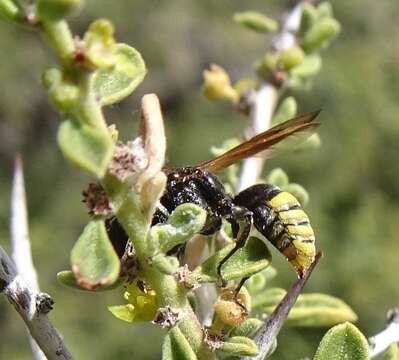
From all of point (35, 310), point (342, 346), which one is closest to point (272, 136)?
point (342, 346)

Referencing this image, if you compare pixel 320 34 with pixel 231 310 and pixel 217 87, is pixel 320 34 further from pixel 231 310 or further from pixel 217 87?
pixel 231 310

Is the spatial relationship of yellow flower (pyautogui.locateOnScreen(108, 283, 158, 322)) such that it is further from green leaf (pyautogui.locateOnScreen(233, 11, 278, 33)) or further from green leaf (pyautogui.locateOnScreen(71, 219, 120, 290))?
green leaf (pyautogui.locateOnScreen(233, 11, 278, 33))

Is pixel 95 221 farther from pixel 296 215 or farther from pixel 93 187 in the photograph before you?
pixel 296 215

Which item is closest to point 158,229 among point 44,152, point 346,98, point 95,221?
point 95,221

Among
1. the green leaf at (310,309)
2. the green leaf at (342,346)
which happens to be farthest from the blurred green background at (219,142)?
the green leaf at (342,346)

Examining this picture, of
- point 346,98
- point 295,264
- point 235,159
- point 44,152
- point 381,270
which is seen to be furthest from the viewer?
point 44,152

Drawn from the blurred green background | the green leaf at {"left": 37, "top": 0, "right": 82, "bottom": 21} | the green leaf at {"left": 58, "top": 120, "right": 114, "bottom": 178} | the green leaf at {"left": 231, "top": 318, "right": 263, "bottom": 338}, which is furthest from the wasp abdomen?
the blurred green background

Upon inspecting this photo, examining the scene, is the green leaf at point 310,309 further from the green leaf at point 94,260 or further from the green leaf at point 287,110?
the green leaf at point 94,260
